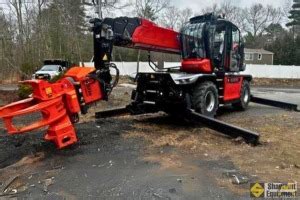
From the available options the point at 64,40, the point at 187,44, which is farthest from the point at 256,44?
the point at 187,44

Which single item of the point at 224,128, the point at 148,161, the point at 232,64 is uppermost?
the point at 232,64

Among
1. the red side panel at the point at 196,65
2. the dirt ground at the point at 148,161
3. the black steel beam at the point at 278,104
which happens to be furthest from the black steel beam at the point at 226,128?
the black steel beam at the point at 278,104

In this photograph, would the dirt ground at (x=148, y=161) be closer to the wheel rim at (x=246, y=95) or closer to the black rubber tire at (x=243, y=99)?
the black rubber tire at (x=243, y=99)

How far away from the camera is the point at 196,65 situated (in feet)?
33.3

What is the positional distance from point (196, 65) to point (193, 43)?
28.3 inches

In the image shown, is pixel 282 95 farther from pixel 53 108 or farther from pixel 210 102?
pixel 53 108

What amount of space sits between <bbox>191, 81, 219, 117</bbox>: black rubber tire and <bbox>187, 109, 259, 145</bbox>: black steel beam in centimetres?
58

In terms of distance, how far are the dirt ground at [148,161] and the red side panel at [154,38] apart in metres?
2.00

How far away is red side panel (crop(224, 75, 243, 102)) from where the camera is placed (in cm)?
1117

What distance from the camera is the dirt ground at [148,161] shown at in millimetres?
4938

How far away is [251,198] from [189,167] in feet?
4.71

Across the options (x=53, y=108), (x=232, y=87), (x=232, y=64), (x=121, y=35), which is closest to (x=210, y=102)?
(x=232, y=87)

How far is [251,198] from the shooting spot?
15.2 feet

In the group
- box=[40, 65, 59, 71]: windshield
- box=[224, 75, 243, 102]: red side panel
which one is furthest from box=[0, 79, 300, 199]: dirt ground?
box=[40, 65, 59, 71]: windshield
